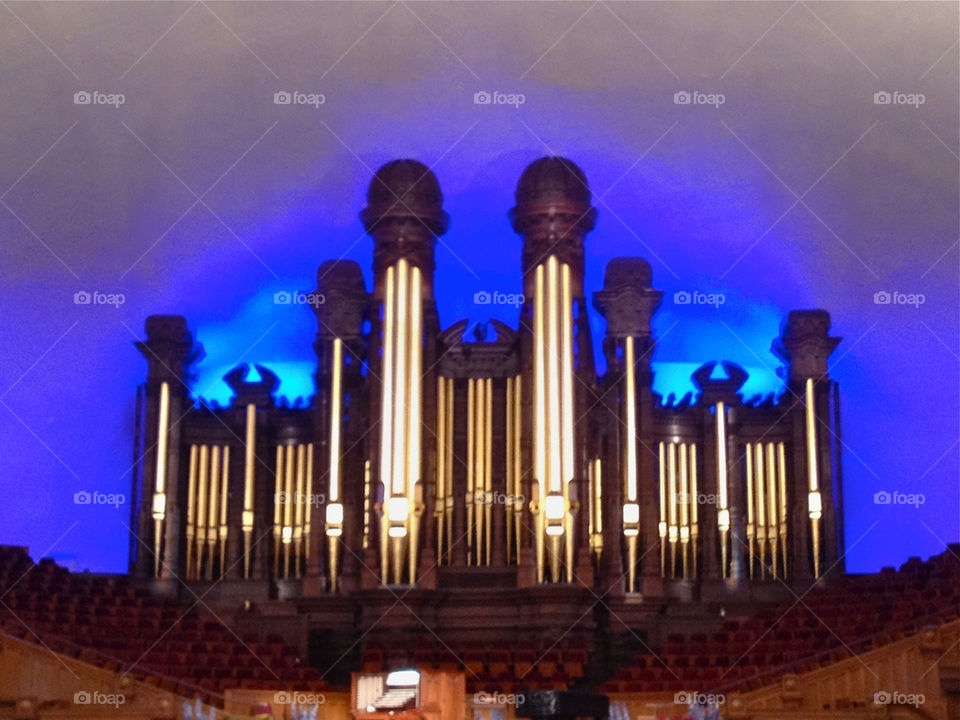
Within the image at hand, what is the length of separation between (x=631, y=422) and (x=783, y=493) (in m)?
1.53

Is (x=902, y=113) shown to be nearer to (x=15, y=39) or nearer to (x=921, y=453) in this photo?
(x=921, y=453)

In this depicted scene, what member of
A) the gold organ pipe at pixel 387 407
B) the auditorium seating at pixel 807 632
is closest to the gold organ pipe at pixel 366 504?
the gold organ pipe at pixel 387 407

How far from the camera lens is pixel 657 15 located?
14.9 meters

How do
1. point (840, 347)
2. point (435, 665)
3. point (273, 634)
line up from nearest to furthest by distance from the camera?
point (435, 665), point (273, 634), point (840, 347)

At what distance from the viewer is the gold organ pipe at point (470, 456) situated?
589 inches

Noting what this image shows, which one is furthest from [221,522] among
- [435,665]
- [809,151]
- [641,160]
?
[809,151]

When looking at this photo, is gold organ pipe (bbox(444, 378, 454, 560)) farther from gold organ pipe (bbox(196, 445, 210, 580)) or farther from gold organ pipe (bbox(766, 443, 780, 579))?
gold organ pipe (bbox(766, 443, 780, 579))

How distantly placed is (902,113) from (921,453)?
10.4ft

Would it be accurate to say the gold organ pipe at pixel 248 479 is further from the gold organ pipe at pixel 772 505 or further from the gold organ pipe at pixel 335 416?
the gold organ pipe at pixel 772 505

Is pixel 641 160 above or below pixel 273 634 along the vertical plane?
above

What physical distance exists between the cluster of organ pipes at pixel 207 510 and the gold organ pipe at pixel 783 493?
5.10 metres

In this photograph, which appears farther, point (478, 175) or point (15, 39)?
point (478, 175)

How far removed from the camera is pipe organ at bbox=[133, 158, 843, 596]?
1481 centimetres

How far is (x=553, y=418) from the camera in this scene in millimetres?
14844
